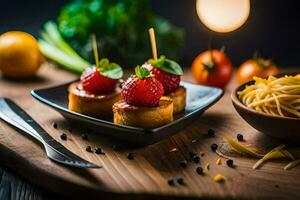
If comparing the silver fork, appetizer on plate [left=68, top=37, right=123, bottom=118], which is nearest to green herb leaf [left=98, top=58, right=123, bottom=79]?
appetizer on plate [left=68, top=37, right=123, bottom=118]

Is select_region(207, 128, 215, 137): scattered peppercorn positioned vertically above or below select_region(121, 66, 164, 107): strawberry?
below

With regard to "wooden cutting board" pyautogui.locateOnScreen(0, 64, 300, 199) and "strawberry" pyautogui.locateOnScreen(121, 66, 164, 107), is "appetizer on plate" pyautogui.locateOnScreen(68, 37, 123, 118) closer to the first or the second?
"wooden cutting board" pyautogui.locateOnScreen(0, 64, 300, 199)

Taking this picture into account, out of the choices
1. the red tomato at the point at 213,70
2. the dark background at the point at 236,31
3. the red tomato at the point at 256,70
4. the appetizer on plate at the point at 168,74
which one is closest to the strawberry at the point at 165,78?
the appetizer on plate at the point at 168,74

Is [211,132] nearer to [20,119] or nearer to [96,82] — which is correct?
[96,82]

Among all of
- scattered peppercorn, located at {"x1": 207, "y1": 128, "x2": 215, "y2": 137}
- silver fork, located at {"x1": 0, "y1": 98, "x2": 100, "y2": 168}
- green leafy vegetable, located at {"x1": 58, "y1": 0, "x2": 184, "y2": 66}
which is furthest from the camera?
green leafy vegetable, located at {"x1": 58, "y1": 0, "x2": 184, "y2": 66}

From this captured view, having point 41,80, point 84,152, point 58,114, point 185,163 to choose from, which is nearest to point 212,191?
point 185,163
